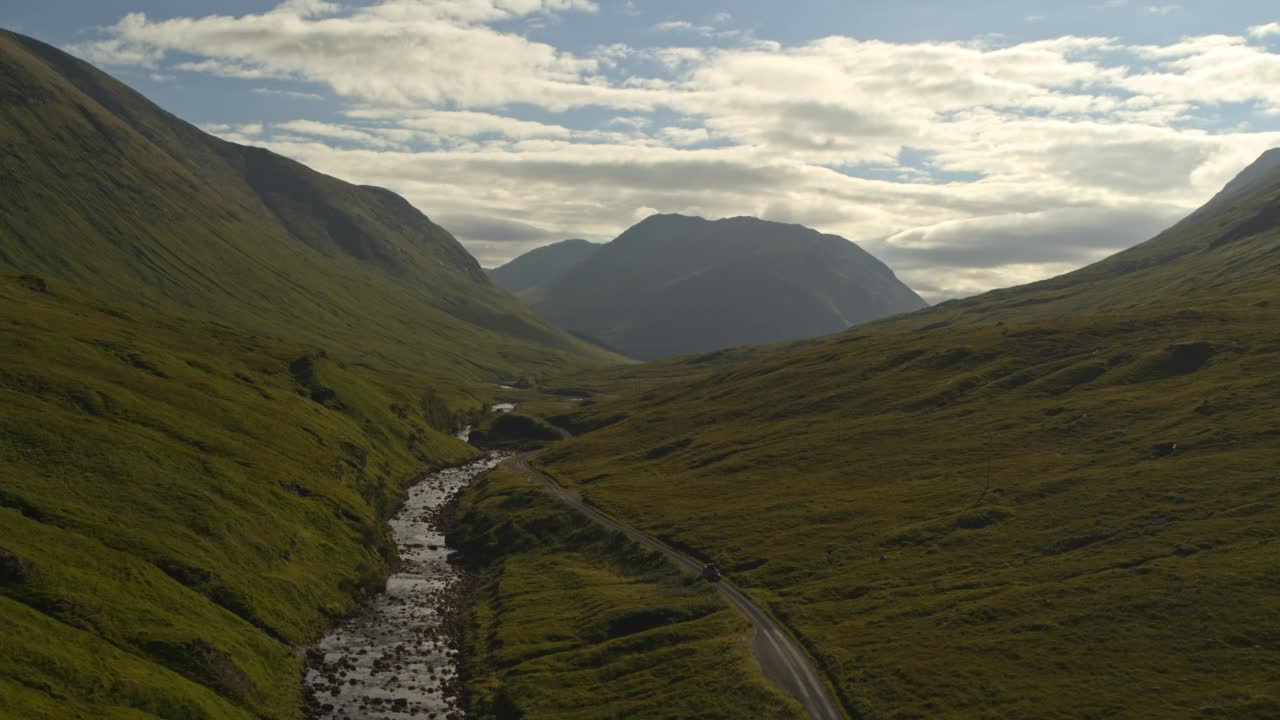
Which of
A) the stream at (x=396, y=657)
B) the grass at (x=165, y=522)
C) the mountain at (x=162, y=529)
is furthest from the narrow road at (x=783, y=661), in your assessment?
the grass at (x=165, y=522)

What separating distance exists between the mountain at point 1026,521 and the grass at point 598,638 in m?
7.21

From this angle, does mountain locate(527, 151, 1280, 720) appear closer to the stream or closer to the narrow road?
the narrow road

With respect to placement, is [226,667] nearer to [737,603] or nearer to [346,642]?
[346,642]

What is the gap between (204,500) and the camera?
103562 mm

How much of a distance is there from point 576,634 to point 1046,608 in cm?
5156

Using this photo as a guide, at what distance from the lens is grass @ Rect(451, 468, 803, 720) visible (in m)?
76.6

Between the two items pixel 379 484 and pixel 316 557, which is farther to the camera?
pixel 379 484

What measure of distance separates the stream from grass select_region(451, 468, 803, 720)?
3766mm

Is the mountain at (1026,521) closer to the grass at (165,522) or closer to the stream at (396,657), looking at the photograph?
the stream at (396,657)

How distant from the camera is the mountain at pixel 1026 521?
72.6m

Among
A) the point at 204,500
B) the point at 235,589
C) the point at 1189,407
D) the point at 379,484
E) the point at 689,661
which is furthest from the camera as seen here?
the point at 379,484

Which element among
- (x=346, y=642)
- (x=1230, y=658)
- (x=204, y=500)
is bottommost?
(x=1230, y=658)

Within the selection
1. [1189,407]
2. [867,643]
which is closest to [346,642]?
[867,643]

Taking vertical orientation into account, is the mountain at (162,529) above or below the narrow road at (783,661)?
above
